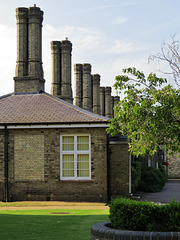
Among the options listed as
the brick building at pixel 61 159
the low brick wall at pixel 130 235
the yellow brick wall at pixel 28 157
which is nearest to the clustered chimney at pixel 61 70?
the brick building at pixel 61 159

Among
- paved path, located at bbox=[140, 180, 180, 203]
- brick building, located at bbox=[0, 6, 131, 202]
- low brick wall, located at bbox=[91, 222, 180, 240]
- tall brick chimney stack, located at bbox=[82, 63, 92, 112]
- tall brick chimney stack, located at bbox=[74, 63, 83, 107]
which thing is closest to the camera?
low brick wall, located at bbox=[91, 222, 180, 240]

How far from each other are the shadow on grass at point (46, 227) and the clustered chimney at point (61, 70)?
22337mm

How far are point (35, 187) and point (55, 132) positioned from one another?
256 centimetres

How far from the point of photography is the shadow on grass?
976 centimetres

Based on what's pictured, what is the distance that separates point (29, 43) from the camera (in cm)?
2581

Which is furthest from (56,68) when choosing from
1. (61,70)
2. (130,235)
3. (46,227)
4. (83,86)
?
(130,235)

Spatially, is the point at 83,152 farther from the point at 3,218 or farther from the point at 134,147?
the point at 134,147

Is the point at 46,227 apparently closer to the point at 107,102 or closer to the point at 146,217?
the point at 146,217

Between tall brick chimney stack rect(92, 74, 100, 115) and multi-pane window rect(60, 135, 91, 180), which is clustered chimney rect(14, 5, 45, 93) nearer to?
multi-pane window rect(60, 135, 91, 180)

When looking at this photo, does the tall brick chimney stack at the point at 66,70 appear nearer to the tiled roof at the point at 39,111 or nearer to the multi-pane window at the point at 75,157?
the tiled roof at the point at 39,111

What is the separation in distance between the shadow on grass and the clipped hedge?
5.74 ft

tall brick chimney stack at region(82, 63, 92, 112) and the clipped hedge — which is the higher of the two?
tall brick chimney stack at region(82, 63, 92, 112)

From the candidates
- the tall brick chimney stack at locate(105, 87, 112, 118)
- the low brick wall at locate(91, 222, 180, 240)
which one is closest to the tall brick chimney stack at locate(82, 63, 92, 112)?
the tall brick chimney stack at locate(105, 87, 112, 118)

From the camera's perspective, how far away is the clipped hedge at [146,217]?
7909mm
